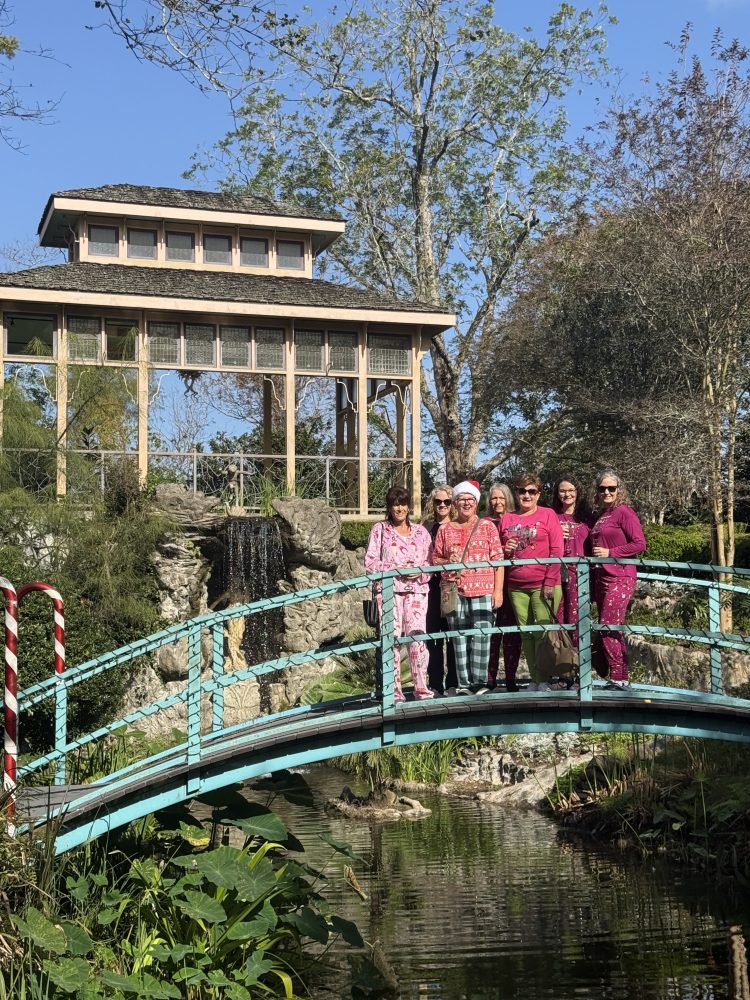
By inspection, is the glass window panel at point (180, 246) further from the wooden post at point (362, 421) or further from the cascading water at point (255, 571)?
the cascading water at point (255, 571)

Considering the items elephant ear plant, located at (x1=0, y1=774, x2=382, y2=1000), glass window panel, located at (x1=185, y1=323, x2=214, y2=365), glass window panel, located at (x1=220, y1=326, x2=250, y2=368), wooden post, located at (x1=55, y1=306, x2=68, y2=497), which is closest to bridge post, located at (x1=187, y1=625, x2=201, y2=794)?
elephant ear plant, located at (x1=0, y1=774, x2=382, y2=1000)

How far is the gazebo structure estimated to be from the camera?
70.5 ft

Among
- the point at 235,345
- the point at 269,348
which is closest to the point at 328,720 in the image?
the point at 235,345

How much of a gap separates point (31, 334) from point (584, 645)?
17.5 m

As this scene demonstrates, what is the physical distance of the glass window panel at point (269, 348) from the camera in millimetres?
23078

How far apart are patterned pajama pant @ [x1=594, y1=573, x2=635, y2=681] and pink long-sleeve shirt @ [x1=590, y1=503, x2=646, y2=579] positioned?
60 mm

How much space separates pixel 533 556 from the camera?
29.0 feet

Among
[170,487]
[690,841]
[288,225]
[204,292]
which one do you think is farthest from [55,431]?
[690,841]

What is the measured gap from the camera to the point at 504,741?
15984 millimetres

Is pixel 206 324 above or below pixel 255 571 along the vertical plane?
above

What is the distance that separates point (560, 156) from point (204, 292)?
41.7ft

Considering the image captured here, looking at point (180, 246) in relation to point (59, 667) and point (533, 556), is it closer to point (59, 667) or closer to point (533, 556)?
point (533, 556)

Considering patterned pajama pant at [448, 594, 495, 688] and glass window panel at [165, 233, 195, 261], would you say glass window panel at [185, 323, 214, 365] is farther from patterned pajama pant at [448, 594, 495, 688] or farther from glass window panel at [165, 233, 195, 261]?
patterned pajama pant at [448, 594, 495, 688]

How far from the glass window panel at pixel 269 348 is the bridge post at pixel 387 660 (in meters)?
15.2
